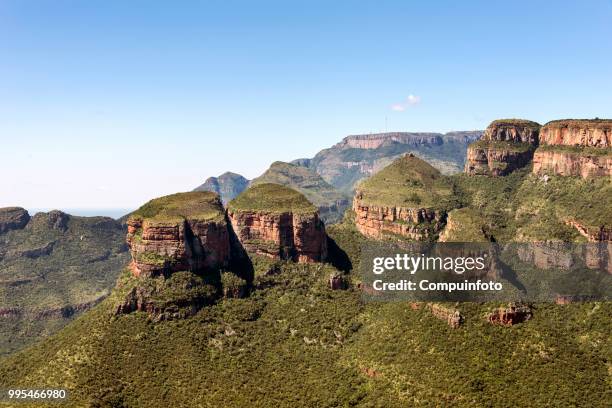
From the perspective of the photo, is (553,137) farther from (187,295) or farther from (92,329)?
(92,329)

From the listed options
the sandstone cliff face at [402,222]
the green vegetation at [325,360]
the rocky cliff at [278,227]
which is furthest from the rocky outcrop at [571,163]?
the rocky cliff at [278,227]

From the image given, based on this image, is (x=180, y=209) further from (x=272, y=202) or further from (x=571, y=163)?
(x=571, y=163)

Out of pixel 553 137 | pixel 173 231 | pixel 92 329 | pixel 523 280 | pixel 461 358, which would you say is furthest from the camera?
pixel 553 137

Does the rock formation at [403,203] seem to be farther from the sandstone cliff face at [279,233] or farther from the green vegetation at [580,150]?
the green vegetation at [580,150]

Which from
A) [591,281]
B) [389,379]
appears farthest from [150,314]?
[591,281]

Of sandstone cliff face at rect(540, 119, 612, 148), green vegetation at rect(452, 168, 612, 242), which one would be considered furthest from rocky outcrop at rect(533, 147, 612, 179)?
sandstone cliff face at rect(540, 119, 612, 148)
